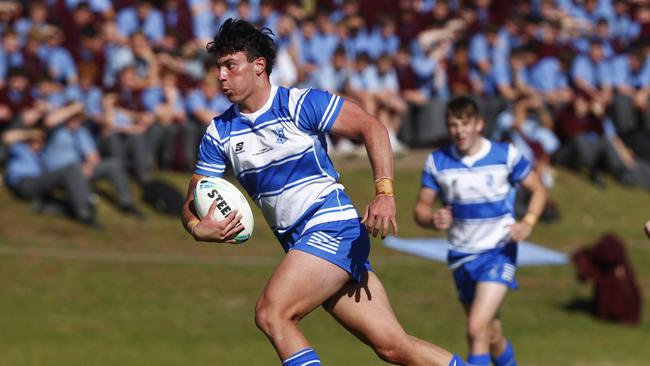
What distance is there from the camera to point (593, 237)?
1884 centimetres

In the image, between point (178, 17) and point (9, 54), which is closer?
point (9, 54)

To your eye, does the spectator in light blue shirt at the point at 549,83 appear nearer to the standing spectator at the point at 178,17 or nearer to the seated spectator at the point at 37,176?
the standing spectator at the point at 178,17

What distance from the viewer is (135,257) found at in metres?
16.0

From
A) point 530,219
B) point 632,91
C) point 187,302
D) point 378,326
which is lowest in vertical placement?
point 187,302

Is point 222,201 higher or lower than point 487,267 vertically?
higher

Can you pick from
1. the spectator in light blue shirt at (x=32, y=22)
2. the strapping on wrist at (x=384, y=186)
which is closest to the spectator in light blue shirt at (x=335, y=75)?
the spectator in light blue shirt at (x=32, y=22)

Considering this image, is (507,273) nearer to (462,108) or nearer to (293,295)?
(462,108)

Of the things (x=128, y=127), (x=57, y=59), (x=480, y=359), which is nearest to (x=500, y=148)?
(x=480, y=359)

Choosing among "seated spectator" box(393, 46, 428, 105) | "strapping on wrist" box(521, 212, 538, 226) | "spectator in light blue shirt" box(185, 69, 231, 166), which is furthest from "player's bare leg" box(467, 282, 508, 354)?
"seated spectator" box(393, 46, 428, 105)

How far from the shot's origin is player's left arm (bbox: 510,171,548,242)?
385 inches

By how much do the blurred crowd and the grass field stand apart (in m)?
0.61

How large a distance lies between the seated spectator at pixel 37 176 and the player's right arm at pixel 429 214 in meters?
6.92

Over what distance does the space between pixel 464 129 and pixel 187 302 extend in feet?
21.0

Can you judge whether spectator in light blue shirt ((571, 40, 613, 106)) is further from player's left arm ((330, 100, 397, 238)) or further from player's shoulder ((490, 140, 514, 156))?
player's left arm ((330, 100, 397, 238))
